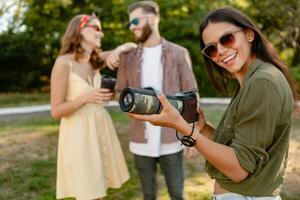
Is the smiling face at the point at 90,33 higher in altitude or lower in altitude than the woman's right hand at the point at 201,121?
higher

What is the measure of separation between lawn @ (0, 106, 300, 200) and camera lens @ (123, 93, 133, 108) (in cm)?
304

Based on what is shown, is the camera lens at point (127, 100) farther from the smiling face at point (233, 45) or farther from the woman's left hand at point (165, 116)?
the smiling face at point (233, 45)

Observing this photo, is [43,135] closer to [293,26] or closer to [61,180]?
[61,180]

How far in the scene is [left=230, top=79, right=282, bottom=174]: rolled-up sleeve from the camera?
1.53 m

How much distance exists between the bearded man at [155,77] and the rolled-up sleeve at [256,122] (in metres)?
1.77

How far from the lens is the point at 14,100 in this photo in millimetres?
12648

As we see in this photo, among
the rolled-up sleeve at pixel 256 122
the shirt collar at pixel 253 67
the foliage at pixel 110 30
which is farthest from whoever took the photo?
the foliage at pixel 110 30

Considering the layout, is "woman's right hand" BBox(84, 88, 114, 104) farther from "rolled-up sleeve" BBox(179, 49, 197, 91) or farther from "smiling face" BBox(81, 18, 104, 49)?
"rolled-up sleeve" BBox(179, 49, 197, 91)

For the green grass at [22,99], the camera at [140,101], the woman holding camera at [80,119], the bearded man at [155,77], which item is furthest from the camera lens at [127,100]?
the green grass at [22,99]

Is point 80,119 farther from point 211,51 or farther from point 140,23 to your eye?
point 211,51

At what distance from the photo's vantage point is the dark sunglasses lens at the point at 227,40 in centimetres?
171

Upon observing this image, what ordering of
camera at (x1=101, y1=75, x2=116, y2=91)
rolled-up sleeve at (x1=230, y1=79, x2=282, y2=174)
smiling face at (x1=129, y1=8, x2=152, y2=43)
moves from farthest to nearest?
smiling face at (x1=129, y1=8, x2=152, y2=43) → camera at (x1=101, y1=75, x2=116, y2=91) → rolled-up sleeve at (x1=230, y1=79, x2=282, y2=174)

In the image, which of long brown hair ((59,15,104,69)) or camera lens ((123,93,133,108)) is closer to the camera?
camera lens ((123,93,133,108))

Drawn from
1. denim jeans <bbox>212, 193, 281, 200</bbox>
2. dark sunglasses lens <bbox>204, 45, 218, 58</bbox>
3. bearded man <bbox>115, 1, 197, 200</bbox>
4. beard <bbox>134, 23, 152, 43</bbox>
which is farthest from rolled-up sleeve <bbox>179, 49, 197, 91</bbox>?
denim jeans <bbox>212, 193, 281, 200</bbox>
